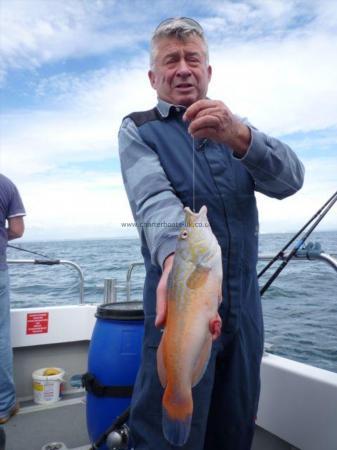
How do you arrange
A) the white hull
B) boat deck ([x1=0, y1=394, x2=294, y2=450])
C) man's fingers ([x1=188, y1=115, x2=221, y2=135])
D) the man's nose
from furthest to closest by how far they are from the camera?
boat deck ([x1=0, y1=394, x2=294, y2=450])
the white hull
the man's nose
man's fingers ([x1=188, y1=115, x2=221, y2=135])

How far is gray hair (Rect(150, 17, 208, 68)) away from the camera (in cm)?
208

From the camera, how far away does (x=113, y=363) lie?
2938 mm

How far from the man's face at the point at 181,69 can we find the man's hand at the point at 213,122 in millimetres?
451

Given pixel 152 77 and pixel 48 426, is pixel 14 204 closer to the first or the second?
pixel 48 426

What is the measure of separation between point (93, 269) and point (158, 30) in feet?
66.4

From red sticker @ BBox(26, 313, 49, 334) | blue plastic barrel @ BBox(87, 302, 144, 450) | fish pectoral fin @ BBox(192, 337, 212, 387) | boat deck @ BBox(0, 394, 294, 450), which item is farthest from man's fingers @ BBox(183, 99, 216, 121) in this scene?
red sticker @ BBox(26, 313, 49, 334)

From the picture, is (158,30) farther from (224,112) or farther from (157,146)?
(224,112)

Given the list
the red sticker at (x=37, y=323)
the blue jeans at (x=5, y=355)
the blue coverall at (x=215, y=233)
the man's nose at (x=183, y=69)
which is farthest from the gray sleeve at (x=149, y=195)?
the red sticker at (x=37, y=323)

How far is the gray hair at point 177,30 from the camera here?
2078 millimetres

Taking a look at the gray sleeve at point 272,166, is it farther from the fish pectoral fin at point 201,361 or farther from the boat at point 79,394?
the fish pectoral fin at point 201,361

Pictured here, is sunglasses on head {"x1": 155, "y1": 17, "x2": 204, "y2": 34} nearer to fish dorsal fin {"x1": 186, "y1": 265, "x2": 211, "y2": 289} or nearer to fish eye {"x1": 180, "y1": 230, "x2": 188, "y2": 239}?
fish eye {"x1": 180, "y1": 230, "x2": 188, "y2": 239}

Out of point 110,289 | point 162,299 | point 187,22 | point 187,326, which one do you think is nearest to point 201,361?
point 187,326

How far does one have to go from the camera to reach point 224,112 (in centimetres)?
168

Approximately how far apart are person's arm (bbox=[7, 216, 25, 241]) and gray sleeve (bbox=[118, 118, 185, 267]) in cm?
226
